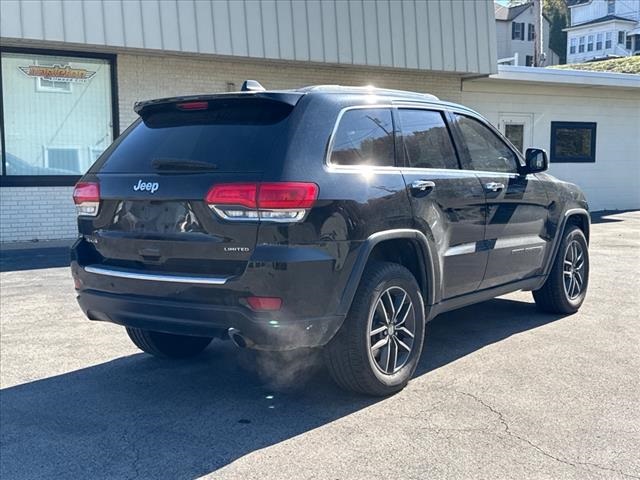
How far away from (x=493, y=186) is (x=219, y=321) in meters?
2.67

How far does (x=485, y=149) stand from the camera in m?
5.90

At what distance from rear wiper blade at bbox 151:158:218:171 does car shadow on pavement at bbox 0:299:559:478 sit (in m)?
1.50

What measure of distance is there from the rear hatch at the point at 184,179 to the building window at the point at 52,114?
7.99 m

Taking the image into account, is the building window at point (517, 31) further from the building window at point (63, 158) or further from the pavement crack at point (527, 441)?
the pavement crack at point (527, 441)

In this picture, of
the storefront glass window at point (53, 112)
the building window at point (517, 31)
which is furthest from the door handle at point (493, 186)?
the building window at point (517, 31)

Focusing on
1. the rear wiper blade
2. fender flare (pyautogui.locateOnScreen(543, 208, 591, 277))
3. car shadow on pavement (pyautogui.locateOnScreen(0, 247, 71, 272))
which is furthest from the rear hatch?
car shadow on pavement (pyautogui.locateOnScreen(0, 247, 71, 272))

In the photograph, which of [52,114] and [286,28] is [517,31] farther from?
[52,114]

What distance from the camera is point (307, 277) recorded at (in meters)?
4.01

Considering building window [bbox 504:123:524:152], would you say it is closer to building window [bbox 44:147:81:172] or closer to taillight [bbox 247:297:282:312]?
building window [bbox 44:147:81:172]

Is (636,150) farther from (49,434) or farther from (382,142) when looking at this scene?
(49,434)

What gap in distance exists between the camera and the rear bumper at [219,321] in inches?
156

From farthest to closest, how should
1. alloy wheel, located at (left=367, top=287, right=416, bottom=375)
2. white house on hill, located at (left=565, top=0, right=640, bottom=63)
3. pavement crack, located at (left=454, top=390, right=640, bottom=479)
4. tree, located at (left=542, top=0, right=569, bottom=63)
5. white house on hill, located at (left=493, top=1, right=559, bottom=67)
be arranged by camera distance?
tree, located at (left=542, top=0, right=569, bottom=63) < white house on hill, located at (left=565, top=0, right=640, bottom=63) < white house on hill, located at (left=493, top=1, right=559, bottom=67) < alloy wheel, located at (left=367, top=287, right=416, bottom=375) < pavement crack, located at (left=454, top=390, right=640, bottom=479)

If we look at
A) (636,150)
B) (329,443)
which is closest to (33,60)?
(329,443)

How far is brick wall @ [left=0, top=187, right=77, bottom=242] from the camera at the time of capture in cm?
1170
